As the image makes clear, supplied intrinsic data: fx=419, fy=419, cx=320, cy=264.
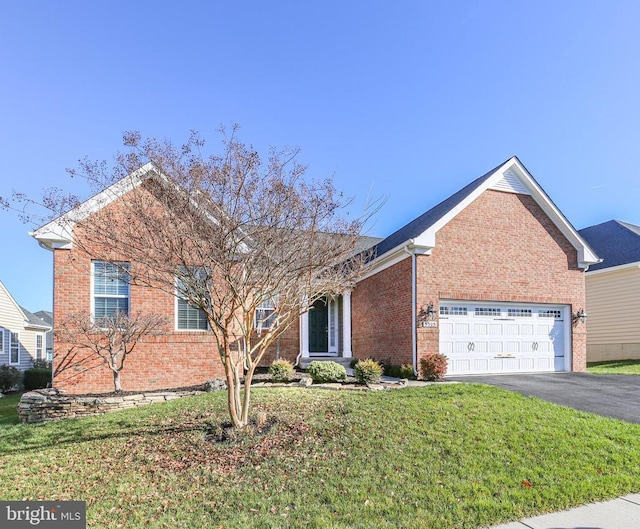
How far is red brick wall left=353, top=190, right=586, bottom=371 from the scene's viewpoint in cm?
1284

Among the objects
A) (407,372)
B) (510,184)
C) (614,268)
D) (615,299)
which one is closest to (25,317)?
(407,372)

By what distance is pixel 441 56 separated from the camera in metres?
11.2

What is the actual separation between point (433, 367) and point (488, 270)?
3.95 metres

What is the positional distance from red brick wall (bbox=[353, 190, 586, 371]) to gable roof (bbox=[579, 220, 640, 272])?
18.6ft

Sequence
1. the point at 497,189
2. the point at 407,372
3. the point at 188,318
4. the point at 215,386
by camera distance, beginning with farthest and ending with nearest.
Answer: the point at 497,189, the point at 407,372, the point at 188,318, the point at 215,386

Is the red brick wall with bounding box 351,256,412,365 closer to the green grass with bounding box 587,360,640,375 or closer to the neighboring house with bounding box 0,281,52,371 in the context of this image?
the green grass with bounding box 587,360,640,375

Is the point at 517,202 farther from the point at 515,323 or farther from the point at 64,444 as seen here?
the point at 64,444

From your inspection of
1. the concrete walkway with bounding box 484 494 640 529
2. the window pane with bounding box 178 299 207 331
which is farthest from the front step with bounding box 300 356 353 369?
the concrete walkway with bounding box 484 494 640 529

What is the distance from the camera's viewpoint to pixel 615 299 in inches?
738

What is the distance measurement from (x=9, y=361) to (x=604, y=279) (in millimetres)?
29171

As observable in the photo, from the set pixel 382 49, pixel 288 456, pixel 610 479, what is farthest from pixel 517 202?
pixel 288 456

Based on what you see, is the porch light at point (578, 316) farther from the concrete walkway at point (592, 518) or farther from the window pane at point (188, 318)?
the window pane at point (188, 318)

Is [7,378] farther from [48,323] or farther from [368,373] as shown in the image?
[368,373]

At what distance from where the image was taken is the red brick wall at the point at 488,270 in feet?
42.1
